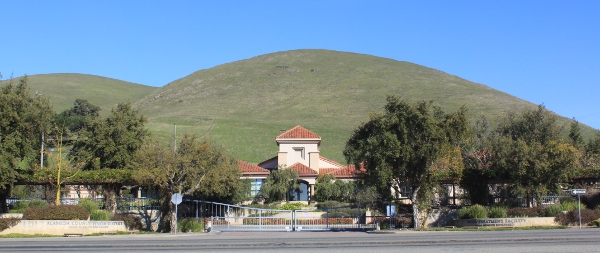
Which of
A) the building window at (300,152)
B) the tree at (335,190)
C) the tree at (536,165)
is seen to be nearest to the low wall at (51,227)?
the tree at (335,190)

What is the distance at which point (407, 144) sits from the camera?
33750 mm

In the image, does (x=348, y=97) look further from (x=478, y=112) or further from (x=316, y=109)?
(x=478, y=112)

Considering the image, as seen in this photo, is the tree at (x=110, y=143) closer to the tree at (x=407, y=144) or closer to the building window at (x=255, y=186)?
the building window at (x=255, y=186)

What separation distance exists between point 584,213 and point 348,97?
96603 mm

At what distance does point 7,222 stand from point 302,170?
30.5 metres

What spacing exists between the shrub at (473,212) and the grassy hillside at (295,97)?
47.7 m

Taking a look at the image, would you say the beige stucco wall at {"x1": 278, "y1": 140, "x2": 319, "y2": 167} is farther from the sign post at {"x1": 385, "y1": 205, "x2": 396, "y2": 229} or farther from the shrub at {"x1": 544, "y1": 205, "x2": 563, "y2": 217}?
Answer: the shrub at {"x1": 544, "y1": 205, "x2": 563, "y2": 217}

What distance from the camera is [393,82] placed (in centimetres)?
14262

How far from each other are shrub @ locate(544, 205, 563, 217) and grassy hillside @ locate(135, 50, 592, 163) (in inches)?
1989

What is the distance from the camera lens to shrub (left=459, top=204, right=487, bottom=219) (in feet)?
112

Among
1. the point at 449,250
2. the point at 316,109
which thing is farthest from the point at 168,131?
the point at 449,250

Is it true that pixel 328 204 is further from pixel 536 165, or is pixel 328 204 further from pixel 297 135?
pixel 536 165

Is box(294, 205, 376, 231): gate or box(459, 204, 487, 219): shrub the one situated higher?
box(459, 204, 487, 219): shrub

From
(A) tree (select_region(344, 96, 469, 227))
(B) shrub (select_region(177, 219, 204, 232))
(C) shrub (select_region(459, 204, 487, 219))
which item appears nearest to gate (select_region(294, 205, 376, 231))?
(A) tree (select_region(344, 96, 469, 227))
